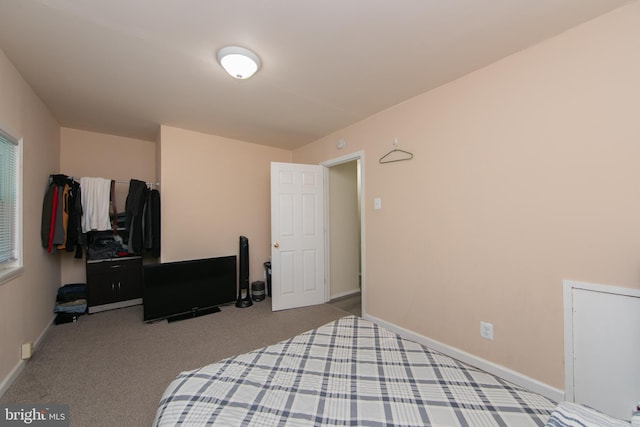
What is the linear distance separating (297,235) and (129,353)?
2127 mm

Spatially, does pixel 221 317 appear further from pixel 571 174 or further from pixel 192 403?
pixel 571 174

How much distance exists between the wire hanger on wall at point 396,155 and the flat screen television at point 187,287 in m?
2.44

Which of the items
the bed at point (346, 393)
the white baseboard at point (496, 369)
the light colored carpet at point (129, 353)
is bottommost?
the light colored carpet at point (129, 353)

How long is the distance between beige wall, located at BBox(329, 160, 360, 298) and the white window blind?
3.22m

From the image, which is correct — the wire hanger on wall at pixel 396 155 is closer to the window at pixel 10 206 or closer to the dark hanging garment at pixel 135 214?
the dark hanging garment at pixel 135 214

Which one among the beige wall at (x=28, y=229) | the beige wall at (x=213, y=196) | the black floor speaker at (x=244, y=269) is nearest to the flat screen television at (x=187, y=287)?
the black floor speaker at (x=244, y=269)

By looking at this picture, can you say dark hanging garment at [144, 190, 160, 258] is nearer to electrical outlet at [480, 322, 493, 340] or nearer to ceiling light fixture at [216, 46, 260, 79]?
ceiling light fixture at [216, 46, 260, 79]

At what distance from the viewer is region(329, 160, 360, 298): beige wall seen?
12.8 ft

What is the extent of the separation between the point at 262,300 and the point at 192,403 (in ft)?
9.45

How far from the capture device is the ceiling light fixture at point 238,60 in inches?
67.9

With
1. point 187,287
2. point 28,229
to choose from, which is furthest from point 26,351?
point 187,287

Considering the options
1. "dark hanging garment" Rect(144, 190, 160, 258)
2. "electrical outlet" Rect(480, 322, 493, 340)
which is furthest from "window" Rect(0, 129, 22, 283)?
"electrical outlet" Rect(480, 322, 493, 340)

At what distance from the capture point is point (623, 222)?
142 cm

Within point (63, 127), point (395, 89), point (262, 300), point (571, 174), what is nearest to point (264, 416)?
point (571, 174)
